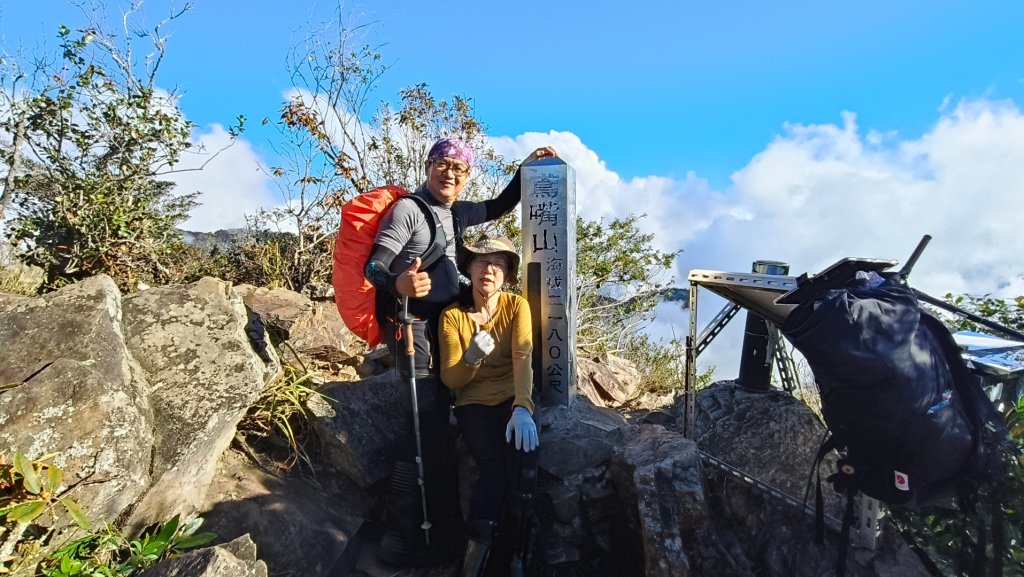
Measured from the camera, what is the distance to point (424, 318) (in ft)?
12.4

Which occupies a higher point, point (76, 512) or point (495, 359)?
point (495, 359)

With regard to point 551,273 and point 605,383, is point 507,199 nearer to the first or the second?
point 551,273

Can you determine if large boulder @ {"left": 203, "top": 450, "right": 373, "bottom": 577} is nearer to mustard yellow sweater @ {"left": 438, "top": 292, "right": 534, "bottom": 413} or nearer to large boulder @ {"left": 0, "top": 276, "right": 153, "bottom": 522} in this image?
large boulder @ {"left": 0, "top": 276, "right": 153, "bottom": 522}

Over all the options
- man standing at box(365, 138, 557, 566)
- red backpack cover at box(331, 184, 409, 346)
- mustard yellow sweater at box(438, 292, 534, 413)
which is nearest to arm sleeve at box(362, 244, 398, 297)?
man standing at box(365, 138, 557, 566)

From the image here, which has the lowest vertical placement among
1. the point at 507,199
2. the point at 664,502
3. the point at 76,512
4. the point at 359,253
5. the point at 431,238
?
the point at 664,502

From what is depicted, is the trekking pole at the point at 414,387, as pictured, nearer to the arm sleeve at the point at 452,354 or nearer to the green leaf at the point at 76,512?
the arm sleeve at the point at 452,354

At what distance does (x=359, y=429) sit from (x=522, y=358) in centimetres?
143

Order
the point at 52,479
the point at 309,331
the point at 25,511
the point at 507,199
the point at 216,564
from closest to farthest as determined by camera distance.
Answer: the point at 216,564 < the point at 25,511 < the point at 52,479 < the point at 507,199 < the point at 309,331

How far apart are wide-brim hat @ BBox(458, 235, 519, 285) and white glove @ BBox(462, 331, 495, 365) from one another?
1.85 ft

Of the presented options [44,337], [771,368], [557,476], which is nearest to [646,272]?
[771,368]

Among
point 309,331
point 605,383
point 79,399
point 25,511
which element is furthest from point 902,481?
point 309,331

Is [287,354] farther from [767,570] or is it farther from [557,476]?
[767,570]

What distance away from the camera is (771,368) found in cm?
485

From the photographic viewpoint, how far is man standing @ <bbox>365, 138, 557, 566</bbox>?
357 cm
